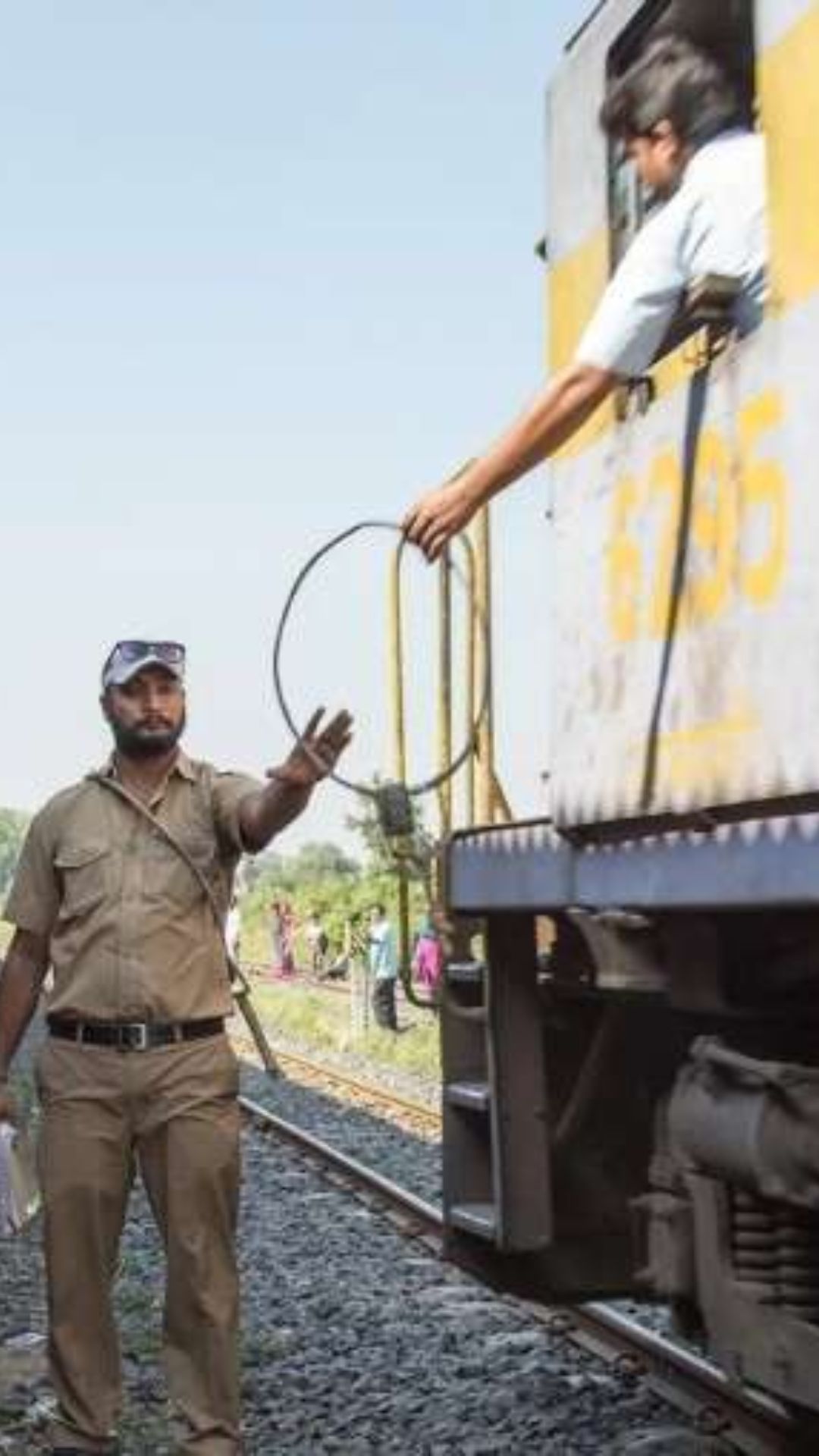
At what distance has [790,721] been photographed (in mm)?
3164

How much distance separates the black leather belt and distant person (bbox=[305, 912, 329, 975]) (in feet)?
138

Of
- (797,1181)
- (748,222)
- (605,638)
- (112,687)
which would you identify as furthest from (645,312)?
(112,687)

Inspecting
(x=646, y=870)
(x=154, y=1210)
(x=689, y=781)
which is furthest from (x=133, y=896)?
(x=689, y=781)

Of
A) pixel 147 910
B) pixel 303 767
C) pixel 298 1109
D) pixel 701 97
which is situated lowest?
pixel 298 1109

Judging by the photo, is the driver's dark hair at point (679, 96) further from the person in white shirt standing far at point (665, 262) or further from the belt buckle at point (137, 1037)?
the belt buckle at point (137, 1037)

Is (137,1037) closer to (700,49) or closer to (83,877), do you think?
(83,877)

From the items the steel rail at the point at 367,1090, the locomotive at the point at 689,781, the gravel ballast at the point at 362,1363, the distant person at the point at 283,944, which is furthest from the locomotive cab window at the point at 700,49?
the distant person at the point at 283,944

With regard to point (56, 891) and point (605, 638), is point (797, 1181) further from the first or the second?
point (56, 891)

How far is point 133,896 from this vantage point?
4863 mm

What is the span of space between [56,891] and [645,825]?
177 cm

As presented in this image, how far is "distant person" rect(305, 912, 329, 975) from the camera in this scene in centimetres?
4769

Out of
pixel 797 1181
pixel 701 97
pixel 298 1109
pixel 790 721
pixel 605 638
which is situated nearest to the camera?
pixel 790 721

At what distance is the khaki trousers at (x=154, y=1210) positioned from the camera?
4.74 m

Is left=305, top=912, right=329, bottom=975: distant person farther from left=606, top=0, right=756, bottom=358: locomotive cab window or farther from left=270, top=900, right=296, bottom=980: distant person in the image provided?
left=606, top=0, right=756, bottom=358: locomotive cab window
